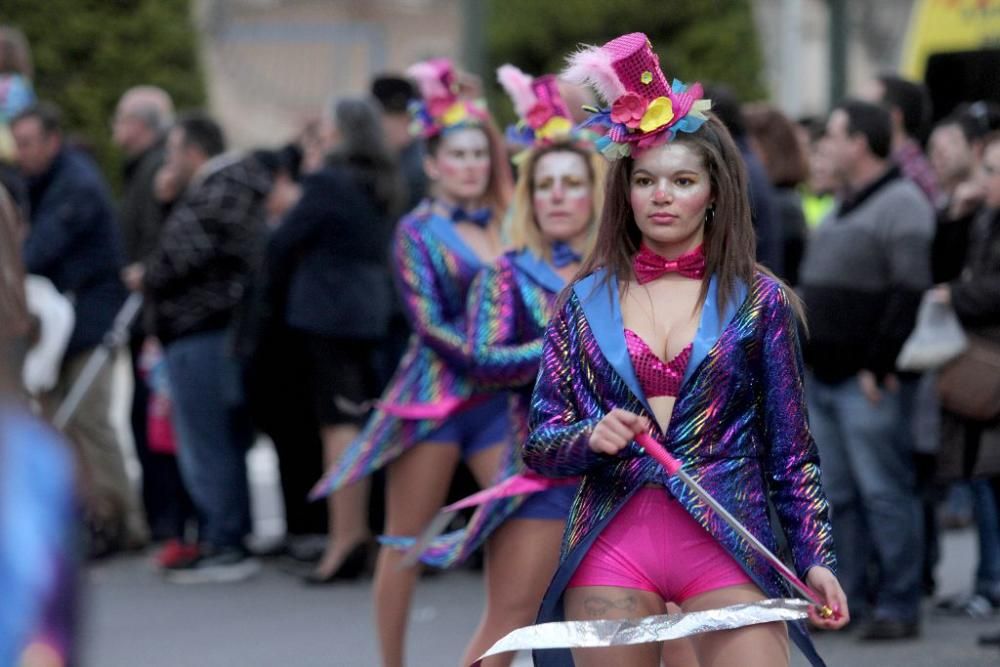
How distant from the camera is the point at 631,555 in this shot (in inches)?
172

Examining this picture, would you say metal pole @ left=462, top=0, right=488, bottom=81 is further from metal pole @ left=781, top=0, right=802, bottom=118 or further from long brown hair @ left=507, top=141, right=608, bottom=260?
long brown hair @ left=507, top=141, right=608, bottom=260

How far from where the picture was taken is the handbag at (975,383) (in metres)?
7.94

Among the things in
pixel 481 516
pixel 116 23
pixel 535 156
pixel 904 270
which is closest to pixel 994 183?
pixel 904 270

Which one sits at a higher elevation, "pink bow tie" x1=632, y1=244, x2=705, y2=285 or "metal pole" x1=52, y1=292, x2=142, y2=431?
"pink bow tie" x1=632, y1=244, x2=705, y2=285

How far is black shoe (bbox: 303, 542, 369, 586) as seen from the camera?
32.7ft

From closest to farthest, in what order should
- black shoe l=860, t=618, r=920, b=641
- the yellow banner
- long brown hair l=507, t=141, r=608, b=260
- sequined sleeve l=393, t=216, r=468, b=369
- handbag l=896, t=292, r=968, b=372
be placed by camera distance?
long brown hair l=507, t=141, r=608, b=260 → sequined sleeve l=393, t=216, r=468, b=369 → handbag l=896, t=292, r=968, b=372 → black shoe l=860, t=618, r=920, b=641 → the yellow banner

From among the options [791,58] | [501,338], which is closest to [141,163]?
[501,338]

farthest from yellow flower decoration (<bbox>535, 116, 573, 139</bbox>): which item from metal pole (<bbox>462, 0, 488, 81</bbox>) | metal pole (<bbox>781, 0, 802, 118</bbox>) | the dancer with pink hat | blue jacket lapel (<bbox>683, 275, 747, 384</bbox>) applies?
metal pole (<bbox>781, 0, 802, 118</bbox>)

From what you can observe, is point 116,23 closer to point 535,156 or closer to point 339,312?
point 339,312

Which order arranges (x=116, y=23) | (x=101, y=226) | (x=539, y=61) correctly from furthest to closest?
(x=539, y=61), (x=116, y=23), (x=101, y=226)

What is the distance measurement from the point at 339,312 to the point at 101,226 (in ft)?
5.74

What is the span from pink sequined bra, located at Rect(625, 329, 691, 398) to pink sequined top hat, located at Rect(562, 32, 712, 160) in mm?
449

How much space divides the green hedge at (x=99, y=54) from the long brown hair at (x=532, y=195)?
15.7 meters

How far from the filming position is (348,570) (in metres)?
9.99
